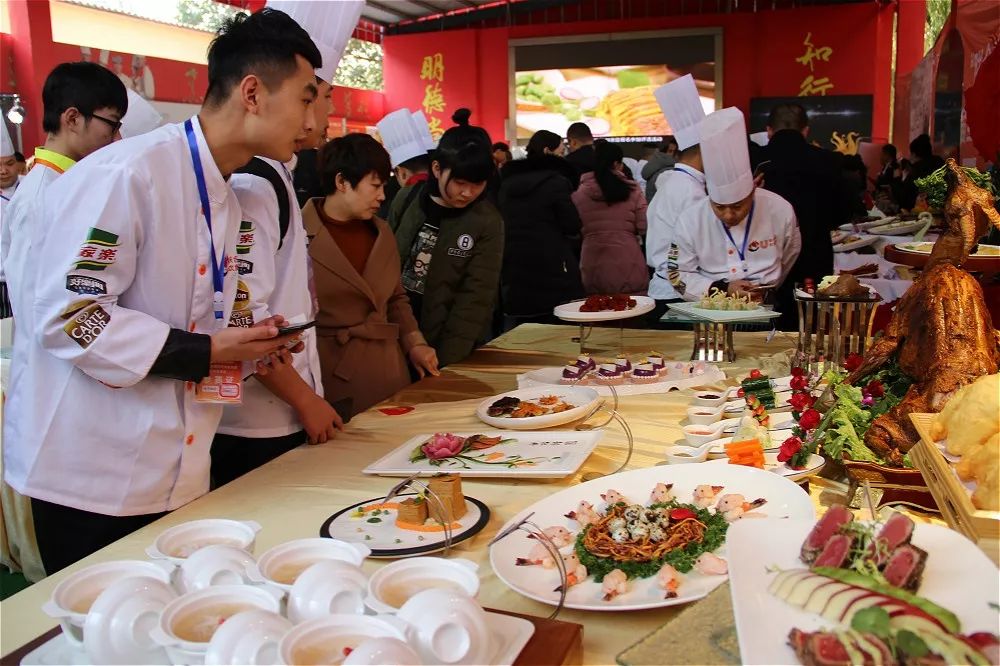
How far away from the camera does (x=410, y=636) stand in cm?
76

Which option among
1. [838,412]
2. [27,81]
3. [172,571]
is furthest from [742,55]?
[172,571]

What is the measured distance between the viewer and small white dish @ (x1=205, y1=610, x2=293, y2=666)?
74 centimetres

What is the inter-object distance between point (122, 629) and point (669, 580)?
2.02 ft

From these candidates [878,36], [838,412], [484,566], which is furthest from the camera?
[878,36]

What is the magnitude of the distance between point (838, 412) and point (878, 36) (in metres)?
10.5

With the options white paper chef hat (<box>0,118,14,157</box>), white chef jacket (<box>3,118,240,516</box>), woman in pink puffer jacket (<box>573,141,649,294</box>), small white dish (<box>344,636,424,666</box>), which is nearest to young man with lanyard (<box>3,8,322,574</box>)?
white chef jacket (<box>3,118,240,516</box>)

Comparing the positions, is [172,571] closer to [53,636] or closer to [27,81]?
[53,636]

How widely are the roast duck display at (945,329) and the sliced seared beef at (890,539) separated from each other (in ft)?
1.75

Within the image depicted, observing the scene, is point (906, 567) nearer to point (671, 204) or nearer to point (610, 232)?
point (671, 204)

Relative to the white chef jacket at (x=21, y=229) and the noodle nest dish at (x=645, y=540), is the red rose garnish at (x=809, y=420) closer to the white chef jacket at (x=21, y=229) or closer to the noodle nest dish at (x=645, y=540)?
the noodle nest dish at (x=645, y=540)

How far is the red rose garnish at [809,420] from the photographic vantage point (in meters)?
1.63

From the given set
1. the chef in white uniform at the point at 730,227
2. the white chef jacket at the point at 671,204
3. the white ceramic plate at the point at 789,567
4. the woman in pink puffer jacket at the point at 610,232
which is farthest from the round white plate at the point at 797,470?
the woman in pink puffer jacket at the point at 610,232

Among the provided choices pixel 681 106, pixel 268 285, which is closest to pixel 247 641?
pixel 268 285

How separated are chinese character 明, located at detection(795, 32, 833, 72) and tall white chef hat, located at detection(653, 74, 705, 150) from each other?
7512 millimetres
